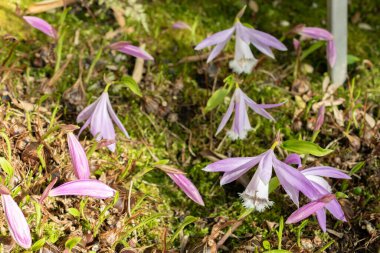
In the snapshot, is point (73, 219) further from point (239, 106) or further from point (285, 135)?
point (285, 135)

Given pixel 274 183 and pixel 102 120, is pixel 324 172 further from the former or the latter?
pixel 102 120

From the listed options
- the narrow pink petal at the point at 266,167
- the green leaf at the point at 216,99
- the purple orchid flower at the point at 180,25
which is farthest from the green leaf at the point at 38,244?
the purple orchid flower at the point at 180,25

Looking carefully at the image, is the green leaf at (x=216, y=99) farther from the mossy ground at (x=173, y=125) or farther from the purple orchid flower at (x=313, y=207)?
the purple orchid flower at (x=313, y=207)

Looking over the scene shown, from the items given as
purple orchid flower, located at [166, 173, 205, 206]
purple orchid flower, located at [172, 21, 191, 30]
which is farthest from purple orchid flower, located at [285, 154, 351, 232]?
purple orchid flower, located at [172, 21, 191, 30]

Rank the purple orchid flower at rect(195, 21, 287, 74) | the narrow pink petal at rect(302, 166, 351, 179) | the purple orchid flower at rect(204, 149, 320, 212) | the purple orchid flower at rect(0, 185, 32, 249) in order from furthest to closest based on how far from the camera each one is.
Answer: the purple orchid flower at rect(195, 21, 287, 74), the narrow pink petal at rect(302, 166, 351, 179), the purple orchid flower at rect(204, 149, 320, 212), the purple orchid flower at rect(0, 185, 32, 249)

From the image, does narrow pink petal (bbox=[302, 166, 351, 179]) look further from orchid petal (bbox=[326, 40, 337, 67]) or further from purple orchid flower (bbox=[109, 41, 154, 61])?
purple orchid flower (bbox=[109, 41, 154, 61])

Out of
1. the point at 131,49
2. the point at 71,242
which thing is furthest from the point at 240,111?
the point at 71,242

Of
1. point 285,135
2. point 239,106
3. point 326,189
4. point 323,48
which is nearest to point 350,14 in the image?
point 323,48
